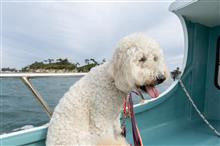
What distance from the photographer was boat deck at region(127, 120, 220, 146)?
9.13 ft

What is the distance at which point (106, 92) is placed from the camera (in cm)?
163

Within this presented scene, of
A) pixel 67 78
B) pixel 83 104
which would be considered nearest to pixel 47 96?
pixel 67 78

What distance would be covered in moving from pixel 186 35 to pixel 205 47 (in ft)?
1.73

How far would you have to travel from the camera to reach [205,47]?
3.73 meters

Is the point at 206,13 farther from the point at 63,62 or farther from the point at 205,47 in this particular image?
the point at 63,62

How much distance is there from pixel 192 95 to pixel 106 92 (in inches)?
91.7

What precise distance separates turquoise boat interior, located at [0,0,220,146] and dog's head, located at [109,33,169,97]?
3.86 ft

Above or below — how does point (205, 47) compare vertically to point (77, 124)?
above

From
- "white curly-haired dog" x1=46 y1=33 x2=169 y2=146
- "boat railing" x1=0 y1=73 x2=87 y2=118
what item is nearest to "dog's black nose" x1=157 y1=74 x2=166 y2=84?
"white curly-haired dog" x1=46 y1=33 x2=169 y2=146

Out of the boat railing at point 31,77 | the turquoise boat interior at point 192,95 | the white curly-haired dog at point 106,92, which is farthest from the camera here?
the turquoise boat interior at point 192,95

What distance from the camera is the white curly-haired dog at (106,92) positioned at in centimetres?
151

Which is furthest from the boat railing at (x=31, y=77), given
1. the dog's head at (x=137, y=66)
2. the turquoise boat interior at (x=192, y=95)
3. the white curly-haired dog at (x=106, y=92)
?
the turquoise boat interior at (x=192, y=95)

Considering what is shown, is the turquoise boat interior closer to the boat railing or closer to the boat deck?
the boat deck

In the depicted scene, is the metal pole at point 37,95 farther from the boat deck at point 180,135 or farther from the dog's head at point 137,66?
the boat deck at point 180,135
